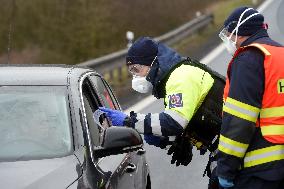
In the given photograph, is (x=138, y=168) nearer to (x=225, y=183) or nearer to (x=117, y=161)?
(x=117, y=161)

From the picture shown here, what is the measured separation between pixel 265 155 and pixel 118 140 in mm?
872

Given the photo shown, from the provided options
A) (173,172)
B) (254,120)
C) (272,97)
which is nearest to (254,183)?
(254,120)

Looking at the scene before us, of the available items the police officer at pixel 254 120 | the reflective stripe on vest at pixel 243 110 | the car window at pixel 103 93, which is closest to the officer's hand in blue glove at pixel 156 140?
the car window at pixel 103 93

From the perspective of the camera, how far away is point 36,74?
5.47m

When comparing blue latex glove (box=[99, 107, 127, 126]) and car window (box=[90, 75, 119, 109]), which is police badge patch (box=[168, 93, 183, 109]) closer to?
blue latex glove (box=[99, 107, 127, 126])

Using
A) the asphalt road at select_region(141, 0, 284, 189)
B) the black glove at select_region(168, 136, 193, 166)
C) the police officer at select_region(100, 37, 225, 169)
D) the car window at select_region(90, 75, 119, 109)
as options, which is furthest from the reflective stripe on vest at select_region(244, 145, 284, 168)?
the asphalt road at select_region(141, 0, 284, 189)

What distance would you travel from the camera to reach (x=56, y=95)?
520cm

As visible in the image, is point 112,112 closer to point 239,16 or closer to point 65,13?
point 239,16

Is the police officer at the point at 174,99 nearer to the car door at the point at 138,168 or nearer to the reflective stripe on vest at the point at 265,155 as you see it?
the car door at the point at 138,168

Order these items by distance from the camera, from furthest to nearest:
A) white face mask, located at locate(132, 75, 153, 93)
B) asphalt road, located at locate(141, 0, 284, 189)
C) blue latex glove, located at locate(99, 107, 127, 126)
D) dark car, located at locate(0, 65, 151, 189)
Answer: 1. asphalt road, located at locate(141, 0, 284, 189)
2. white face mask, located at locate(132, 75, 153, 93)
3. blue latex glove, located at locate(99, 107, 127, 126)
4. dark car, located at locate(0, 65, 151, 189)

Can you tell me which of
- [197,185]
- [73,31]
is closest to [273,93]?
[197,185]

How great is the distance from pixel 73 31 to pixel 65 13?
2918 millimetres

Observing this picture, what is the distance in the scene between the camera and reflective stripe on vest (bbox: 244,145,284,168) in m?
4.68

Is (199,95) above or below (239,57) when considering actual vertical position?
below
